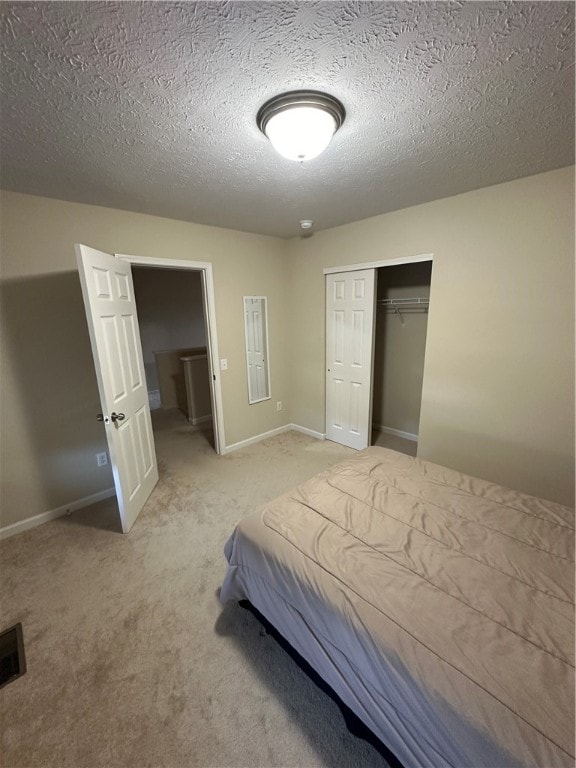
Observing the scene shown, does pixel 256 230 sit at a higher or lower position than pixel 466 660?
higher

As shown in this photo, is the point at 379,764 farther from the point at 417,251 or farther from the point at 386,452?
the point at 417,251

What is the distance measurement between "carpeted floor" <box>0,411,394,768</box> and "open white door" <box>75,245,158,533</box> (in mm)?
338

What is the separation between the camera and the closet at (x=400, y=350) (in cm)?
346

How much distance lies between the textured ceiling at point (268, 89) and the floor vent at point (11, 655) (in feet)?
8.02

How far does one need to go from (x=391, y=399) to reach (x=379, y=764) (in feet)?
10.7

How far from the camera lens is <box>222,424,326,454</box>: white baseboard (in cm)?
355

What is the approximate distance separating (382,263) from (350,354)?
3.25 feet

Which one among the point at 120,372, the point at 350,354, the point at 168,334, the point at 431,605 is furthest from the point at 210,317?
the point at 431,605

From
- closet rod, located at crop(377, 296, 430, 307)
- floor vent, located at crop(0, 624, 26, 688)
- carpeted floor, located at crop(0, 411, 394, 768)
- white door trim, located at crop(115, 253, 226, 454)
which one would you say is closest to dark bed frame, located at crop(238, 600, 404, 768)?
carpeted floor, located at crop(0, 411, 394, 768)

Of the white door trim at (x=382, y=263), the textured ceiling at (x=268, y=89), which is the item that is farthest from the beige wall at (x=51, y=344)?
the white door trim at (x=382, y=263)

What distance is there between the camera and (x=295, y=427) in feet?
13.6

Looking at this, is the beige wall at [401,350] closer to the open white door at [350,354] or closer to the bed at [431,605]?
the open white door at [350,354]

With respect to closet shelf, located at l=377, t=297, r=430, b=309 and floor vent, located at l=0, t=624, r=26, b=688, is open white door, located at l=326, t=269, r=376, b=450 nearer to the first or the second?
closet shelf, located at l=377, t=297, r=430, b=309

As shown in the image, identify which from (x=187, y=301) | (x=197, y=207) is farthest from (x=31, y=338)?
(x=187, y=301)
